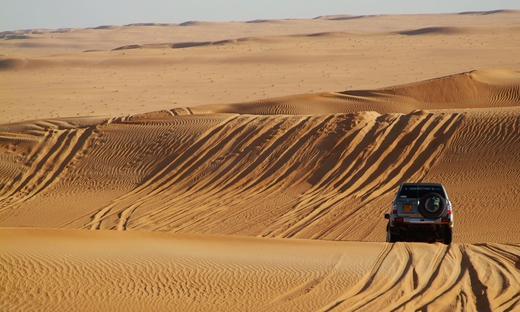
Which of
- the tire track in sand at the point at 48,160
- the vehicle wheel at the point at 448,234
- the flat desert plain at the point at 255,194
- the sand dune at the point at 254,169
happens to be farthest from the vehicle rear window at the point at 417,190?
the tire track in sand at the point at 48,160

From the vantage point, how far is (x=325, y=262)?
423 inches

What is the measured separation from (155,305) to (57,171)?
51.3ft

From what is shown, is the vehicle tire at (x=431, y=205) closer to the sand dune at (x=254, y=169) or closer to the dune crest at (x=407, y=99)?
the sand dune at (x=254, y=169)

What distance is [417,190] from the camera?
43.2ft

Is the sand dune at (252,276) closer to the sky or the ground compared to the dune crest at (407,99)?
closer to the ground

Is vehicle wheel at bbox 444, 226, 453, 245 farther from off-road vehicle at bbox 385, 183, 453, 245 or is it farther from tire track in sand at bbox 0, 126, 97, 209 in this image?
tire track in sand at bbox 0, 126, 97, 209

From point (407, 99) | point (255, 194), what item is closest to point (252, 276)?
point (255, 194)

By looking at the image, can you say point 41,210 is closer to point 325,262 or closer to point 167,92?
point 325,262

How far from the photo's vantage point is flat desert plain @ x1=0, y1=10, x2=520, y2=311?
9258 millimetres

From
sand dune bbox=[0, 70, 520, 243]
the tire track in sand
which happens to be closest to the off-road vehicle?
sand dune bbox=[0, 70, 520, 243]

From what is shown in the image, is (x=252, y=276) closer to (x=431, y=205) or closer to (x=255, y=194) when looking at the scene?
(x=431, y=205)

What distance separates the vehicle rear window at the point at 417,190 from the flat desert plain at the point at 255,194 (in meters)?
1.35

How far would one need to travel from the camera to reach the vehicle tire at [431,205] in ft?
41.4

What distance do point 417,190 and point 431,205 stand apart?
59 cm
